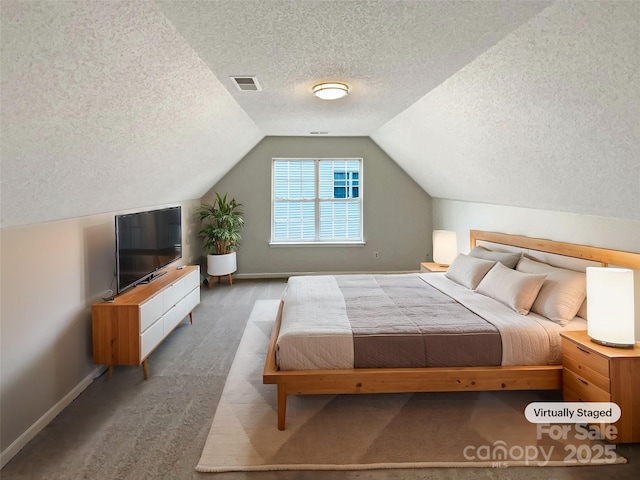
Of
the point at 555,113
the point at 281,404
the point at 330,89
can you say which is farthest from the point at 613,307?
the point at 330,89

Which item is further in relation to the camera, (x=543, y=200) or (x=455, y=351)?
(x=543, y=200)

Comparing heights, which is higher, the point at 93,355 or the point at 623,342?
the point at 623,342

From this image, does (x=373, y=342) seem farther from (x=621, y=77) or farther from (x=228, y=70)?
(x=228, y=70)

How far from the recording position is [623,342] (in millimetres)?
2016

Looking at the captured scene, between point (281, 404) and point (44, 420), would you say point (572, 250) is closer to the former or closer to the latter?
point (281, 404)

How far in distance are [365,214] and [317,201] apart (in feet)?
2.98

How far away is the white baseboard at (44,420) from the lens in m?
1.91

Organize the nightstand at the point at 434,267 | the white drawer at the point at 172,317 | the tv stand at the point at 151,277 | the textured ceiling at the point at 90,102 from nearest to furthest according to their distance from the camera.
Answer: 1. the textured ceiling at the point at 90,102
2. the white drawer at the point at 172,317
3. the tv stand at the point at 151,277
4. the nightstand at the point at 434,267

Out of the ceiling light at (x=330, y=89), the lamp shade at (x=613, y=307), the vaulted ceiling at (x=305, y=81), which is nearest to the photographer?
the vaulted ceiling at (x=305, y=81)

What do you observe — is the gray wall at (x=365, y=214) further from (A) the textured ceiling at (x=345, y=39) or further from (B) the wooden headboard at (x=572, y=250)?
(A) the textured ceiling at (x=345, y=39)

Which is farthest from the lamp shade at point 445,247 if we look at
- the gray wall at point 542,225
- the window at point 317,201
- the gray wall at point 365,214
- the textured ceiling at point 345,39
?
the textured ceiling at point 345,39

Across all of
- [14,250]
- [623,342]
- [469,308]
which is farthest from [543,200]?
[14,250]

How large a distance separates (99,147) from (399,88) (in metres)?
2.52

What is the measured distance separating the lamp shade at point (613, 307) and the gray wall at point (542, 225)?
566 millimetres
